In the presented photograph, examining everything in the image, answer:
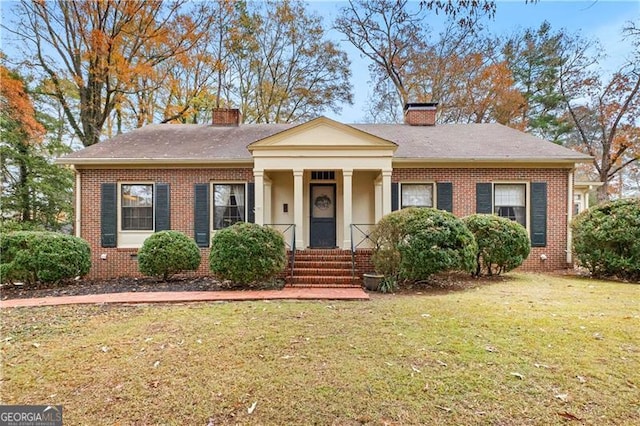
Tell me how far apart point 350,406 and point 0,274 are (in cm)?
904

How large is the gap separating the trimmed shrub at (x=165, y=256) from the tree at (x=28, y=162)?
9901 mm

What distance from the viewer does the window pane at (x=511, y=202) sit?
33.4 ft

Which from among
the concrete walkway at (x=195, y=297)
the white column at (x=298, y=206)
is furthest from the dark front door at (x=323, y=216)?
the concrete walkway at (x=195, y=297)

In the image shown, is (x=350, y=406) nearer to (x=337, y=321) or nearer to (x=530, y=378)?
(x=530, y=378)

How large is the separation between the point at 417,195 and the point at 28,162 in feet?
53.2

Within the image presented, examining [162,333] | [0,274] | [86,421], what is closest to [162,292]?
[162,333]

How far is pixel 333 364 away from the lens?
3363 millimetres

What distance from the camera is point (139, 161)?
986 cm

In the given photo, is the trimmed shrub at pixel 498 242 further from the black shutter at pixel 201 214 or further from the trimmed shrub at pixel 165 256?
the black shutter at pixel 201 214

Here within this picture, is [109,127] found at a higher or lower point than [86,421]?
higher

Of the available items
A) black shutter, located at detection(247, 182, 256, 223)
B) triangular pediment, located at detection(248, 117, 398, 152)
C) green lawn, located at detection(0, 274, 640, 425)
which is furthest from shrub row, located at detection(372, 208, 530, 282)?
black shutter, located at detection(247, 182, 256, 223)

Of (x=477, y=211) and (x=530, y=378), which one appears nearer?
(x=530, y=378)

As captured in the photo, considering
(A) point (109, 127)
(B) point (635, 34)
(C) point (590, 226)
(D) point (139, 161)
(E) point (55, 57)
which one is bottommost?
(C) point (590, 226)

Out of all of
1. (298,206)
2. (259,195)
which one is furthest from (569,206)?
(259,195)
